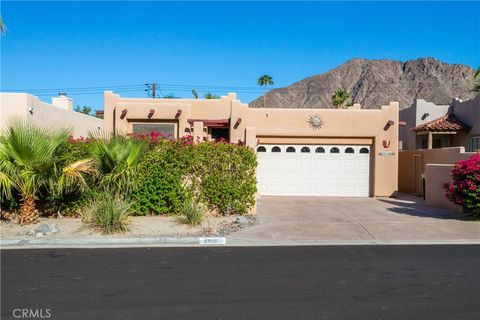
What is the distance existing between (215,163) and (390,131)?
33.4 feet

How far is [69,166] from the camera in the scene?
1227 cm

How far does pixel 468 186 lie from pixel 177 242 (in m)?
8.44

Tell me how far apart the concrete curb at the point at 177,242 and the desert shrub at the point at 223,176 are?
323 cm

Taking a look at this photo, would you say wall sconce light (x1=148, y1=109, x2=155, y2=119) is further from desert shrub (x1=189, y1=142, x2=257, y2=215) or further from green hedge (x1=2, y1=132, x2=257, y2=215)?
desert shrub (x1=189, y1=142, x2=257, y2=215)

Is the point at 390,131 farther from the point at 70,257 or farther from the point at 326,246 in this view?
the point at 70,257

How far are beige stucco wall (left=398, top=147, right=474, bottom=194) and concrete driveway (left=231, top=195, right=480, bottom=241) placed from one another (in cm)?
239

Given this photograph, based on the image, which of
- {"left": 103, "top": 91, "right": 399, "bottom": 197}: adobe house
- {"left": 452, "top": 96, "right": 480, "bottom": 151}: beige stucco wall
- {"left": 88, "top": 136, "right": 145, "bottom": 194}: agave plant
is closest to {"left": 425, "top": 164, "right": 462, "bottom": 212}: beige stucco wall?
{"left": 103, "top": 91, "right": 399, "bottom": 197}: adobe house

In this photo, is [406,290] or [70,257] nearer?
[406,290]

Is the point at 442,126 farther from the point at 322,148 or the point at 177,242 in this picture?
the point at 177,242

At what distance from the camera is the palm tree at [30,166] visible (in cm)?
1142

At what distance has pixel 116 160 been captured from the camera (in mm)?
12570

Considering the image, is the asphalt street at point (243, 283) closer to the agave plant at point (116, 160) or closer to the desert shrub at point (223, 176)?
the agave plant at point (116, 160)

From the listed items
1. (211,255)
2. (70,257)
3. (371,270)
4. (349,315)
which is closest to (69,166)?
(70,257)

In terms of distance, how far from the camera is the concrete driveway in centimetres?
1113
